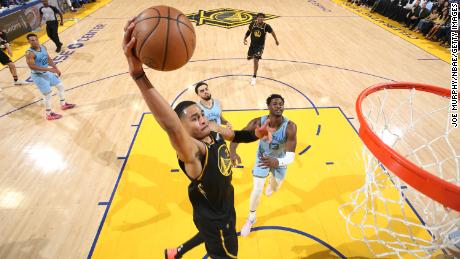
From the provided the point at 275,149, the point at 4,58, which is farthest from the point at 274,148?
the point at 4,58

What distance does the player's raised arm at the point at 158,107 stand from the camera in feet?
4.91

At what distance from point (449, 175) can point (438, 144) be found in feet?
5.11

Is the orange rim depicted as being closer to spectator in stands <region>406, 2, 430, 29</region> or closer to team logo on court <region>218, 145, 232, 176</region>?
team logo on court <region>218, 145, 232, 176</region>

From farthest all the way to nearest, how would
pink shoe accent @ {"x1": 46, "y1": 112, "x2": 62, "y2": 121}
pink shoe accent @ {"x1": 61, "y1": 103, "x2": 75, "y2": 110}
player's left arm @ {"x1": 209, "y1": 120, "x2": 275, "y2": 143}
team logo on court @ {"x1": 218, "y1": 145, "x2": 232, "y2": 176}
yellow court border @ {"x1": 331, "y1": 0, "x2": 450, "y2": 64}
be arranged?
yellow court border @ {"x1": 331, "y1": 0, "x2": 450, "y2": 64} < pink shoe accent @ {"x1": 61, "y1": 103, "x2": 75, "y2": 110} < pink shoe accent @ {"x1": 46, "y1": 112, "x2": 62, "y2": 121} < player's left arm @ {"x1": 209, "y1": 120, "x2": 275, "y2": 143} < team logo on court @ {"x1": 218, "y1": 145, "x2": 232, "y2": 176}

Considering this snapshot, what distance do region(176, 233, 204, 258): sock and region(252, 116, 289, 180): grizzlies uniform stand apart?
0.99 metres

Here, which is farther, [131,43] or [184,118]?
[184,118]

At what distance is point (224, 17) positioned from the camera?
13188 mm

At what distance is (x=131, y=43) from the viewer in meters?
1.44

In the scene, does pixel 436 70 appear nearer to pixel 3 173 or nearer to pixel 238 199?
pixel 238 199

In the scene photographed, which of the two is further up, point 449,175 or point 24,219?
point 449,175

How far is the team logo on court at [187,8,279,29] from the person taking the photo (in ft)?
40.5

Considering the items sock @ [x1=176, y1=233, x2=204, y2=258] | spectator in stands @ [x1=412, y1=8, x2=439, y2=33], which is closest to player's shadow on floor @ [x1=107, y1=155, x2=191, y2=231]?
sock @ [x1=176, y1=233, x2=204, y2=258]

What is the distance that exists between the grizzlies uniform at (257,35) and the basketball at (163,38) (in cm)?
488

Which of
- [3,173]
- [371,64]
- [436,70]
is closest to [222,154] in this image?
[3,173]
